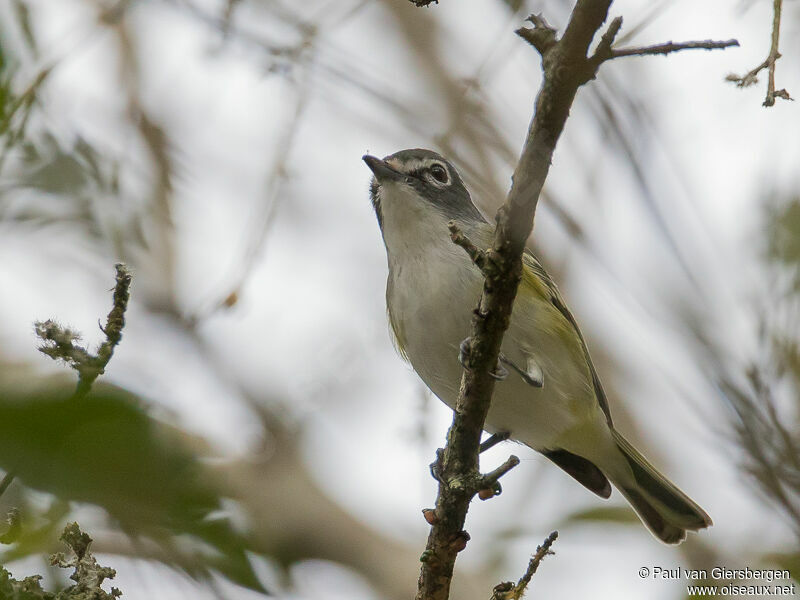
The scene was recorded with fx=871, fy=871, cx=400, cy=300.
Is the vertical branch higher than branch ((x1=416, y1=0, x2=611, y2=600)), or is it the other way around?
the vertical branch

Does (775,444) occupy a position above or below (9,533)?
above

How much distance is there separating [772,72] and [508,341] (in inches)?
70.7

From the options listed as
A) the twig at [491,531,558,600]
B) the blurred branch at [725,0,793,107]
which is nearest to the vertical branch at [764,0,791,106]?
the blurred branch at [725,0,793,107]

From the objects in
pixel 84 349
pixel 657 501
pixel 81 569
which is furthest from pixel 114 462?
pixel 657 501

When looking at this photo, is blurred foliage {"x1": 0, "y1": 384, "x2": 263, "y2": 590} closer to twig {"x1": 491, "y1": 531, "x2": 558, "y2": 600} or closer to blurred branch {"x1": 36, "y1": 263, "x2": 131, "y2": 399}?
blurred branch {"x1": 36, "y1": 263, "x2": 131, "y2": 399}

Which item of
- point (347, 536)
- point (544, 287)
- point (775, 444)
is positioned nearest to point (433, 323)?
point (544, 287)

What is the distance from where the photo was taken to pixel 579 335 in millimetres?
4520

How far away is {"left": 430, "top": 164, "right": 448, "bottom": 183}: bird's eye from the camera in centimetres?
456

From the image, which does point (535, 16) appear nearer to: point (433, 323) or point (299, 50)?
point (433, 323)

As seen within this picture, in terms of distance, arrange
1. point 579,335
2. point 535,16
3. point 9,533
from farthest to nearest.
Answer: point 579,335, point 535,16, point 9,533

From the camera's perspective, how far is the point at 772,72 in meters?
2.46

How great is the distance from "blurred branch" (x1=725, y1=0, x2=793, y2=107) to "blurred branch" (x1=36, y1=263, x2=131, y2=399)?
1730 mm

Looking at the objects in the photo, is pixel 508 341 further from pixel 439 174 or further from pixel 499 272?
pixel 499 272

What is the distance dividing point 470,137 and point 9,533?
6.02 metres
